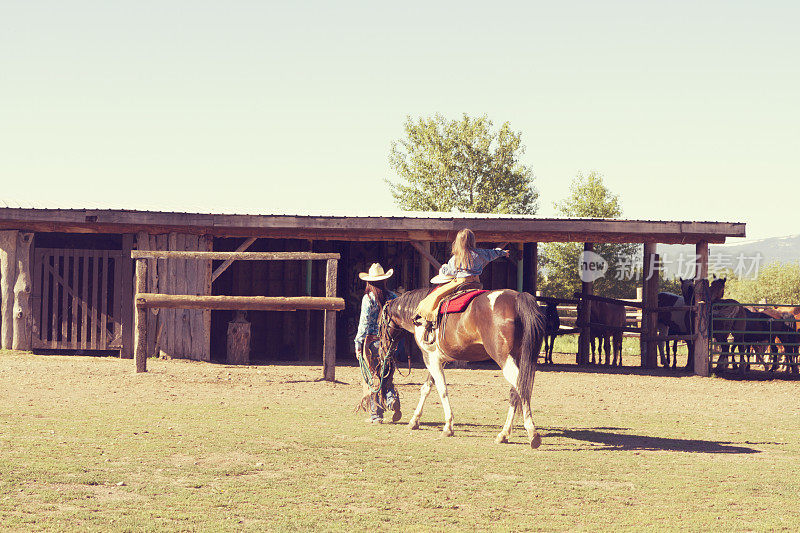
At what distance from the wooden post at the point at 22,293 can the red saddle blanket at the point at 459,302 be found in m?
11.9

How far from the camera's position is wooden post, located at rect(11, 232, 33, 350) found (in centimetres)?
1759

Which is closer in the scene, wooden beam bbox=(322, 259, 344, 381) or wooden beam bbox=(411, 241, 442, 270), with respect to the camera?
wooden beam bbox=(322, 259, 344, 381)

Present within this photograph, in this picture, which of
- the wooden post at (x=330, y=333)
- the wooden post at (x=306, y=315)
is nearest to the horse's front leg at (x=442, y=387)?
the wooden post at (x=330, y=333)

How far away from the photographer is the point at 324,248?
67.6 feet

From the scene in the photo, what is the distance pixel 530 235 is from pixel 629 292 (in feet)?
102

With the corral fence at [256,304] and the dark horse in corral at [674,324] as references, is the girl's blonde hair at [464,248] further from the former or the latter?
the dark horse in corral at [674,324]

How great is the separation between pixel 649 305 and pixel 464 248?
11.6 m

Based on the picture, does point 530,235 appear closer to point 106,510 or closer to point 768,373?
point 768,373

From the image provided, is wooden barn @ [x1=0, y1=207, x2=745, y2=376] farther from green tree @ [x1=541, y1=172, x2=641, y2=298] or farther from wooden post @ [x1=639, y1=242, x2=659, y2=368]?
green tree @ [x1=541, y1=172, x2=641, y2=298]

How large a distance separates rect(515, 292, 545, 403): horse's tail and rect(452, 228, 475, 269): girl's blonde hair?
0.91 meters

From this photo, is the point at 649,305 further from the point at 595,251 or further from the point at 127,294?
the point at 595,251

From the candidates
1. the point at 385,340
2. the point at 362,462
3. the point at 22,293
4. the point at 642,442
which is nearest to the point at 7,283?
the point at 22,293

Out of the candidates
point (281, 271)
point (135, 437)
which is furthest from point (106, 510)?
point (281, 271)

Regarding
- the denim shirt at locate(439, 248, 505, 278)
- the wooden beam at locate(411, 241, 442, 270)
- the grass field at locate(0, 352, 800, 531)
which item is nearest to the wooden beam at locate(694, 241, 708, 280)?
the grass field at locate(0, 352, 800, 531)
